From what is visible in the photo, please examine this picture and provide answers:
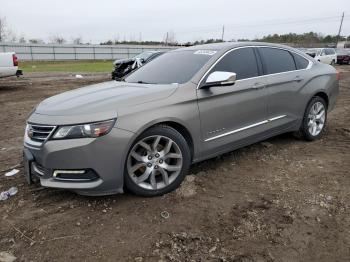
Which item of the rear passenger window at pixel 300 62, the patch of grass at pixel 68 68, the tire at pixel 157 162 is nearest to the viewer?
the tire at pixel 157 162

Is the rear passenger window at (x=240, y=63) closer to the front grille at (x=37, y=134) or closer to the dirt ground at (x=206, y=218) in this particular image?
the dirt ground at (x=206, y=218)

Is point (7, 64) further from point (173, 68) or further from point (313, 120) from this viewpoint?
point (313, 120)

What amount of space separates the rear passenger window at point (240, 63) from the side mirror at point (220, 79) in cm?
26

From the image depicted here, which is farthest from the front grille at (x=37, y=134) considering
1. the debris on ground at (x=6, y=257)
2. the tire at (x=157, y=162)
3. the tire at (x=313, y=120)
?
the tire at (x=313, y=120)

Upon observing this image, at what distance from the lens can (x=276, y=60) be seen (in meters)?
5.54

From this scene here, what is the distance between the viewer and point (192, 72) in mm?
4547

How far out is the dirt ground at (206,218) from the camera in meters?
3.11

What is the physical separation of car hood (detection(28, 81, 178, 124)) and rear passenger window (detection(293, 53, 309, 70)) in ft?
8.29

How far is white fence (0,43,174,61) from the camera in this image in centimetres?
4508

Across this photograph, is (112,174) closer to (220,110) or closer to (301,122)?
(220,110)

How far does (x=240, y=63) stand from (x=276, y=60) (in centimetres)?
85

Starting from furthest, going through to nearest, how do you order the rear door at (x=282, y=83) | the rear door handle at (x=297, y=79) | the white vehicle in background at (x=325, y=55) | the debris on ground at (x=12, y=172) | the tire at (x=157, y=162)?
the white vehicle in background at (x=325, y=55) → the rear door handle at (x=297, y=79) → the rear door at (x=282, y=83) → the debris on ground at (x=12, y=172) → the tire at (x=157, y=162)

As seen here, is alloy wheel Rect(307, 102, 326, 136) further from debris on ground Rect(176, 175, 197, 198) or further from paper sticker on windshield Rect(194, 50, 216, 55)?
debris on ground Rect(176, 175, 197, 198)

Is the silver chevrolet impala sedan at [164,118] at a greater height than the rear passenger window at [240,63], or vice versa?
the rear passenger window at [240,63]
